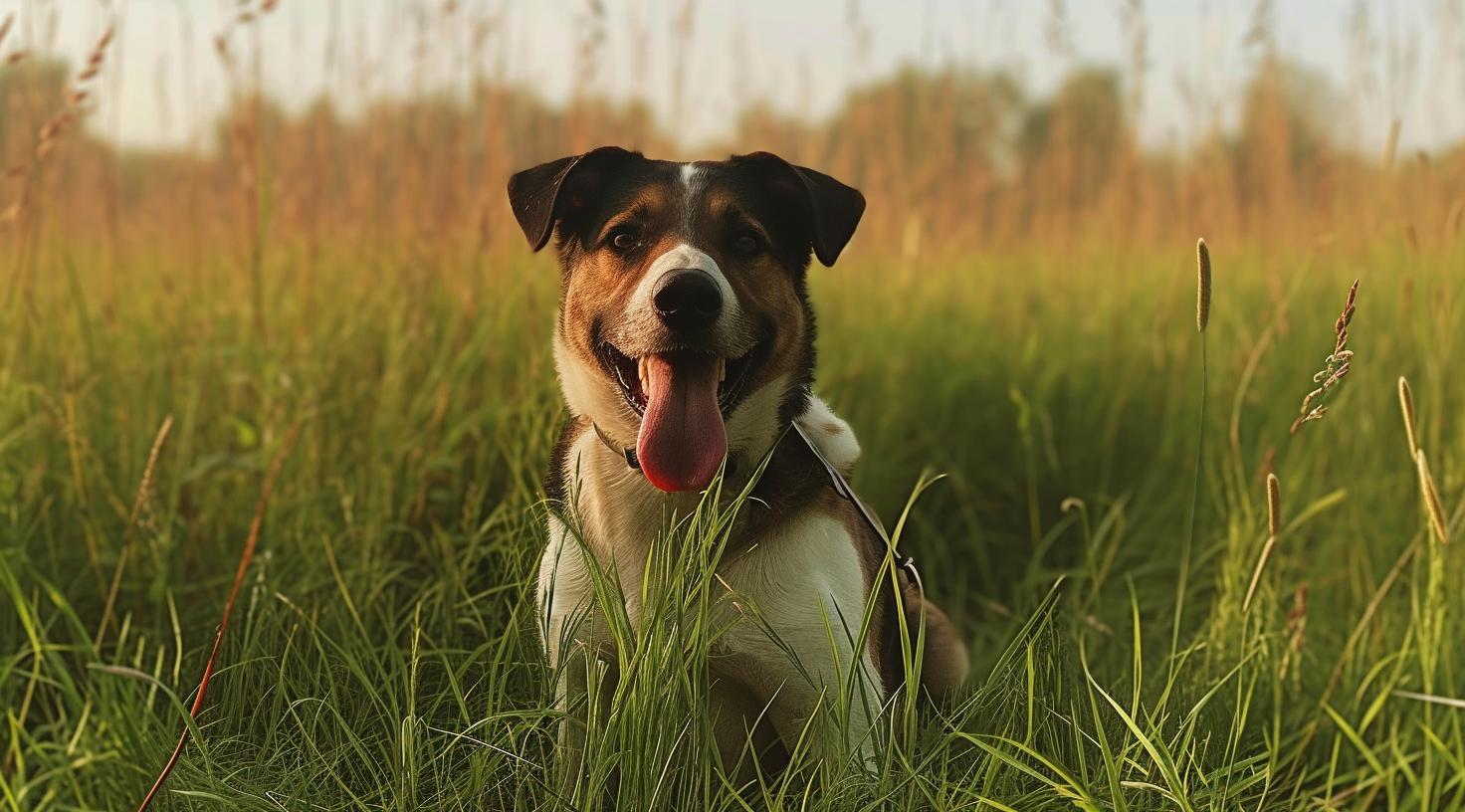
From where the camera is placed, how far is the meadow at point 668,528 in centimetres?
224

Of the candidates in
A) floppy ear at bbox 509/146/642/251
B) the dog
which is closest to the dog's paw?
the dog

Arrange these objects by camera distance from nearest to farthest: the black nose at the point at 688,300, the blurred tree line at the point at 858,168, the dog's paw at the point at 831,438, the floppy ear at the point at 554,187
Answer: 1. the black nose at the point at 688,300
2. the floppy ear at the point at 554,187
3. the dog's paw at the point at 831,438
4. the blurred tree line at the point at 858,168

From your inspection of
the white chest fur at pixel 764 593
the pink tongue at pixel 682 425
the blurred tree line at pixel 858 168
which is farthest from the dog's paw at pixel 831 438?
the blurred tree line at pixel 858 168

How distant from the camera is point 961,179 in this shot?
6875 mm

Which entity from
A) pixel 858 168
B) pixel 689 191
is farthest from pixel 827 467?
pixel 858 168

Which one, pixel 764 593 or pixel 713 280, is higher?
pixel 713 280

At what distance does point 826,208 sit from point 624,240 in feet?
1.38

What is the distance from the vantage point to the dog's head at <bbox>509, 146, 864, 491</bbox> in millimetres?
2430

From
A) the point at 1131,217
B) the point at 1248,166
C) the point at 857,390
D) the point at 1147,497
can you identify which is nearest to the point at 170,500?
the point at 857,390

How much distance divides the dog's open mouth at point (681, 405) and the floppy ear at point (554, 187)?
290 mm

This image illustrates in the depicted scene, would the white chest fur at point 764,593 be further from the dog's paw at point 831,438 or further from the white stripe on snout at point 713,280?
the white stripe on snout at point 713,280

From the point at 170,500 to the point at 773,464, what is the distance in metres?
1.73

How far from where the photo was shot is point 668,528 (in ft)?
→ 8.36

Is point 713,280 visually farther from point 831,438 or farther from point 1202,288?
point 1202,288
